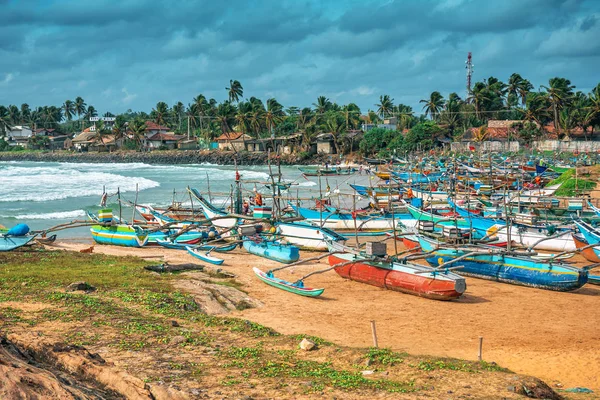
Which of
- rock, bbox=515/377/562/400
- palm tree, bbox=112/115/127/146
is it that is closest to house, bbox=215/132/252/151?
palm tree, bbox=112/115/127/146

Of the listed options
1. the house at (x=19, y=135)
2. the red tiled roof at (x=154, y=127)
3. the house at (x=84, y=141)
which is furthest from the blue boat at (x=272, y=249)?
the house at (x=19, y=135)

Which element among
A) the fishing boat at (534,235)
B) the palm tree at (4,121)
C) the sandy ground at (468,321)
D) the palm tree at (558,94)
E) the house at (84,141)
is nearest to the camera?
the sandy ground at (468,321)

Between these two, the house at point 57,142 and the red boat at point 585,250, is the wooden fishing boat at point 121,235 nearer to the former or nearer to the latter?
the red boat at point 585,250

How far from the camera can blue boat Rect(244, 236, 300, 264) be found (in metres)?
23.8

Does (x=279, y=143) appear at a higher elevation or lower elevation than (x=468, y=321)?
higher

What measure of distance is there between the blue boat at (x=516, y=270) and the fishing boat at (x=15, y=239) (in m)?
13.9

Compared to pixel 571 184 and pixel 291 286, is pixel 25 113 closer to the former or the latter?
pixel 571 184

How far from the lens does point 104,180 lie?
69.3 m

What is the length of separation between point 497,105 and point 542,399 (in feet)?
311

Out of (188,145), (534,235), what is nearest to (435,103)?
(188,145)

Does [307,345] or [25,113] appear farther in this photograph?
[25,113]

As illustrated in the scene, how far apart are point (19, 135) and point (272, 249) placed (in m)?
131

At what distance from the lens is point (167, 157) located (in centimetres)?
10769

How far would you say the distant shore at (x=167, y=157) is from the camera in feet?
313
